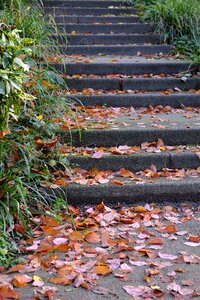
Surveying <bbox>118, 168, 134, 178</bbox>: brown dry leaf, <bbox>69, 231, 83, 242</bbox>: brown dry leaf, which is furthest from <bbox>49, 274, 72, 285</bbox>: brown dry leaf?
<bbox>118, 168, 134, 178</bbox>: brown dry leaf

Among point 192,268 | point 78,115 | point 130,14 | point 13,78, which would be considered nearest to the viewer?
point 192,268

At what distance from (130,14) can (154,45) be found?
152 centimetres

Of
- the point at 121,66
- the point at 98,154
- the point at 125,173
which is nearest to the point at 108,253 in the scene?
the point at 125,173

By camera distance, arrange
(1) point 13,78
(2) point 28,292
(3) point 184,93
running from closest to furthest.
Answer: (2) point 28,292 → (1) point 13,78 → (3) point 184,93

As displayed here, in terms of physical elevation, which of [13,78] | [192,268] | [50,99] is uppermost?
[13,78]

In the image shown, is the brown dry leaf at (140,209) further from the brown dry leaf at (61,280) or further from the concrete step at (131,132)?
the brown dry leaf at (61,280)

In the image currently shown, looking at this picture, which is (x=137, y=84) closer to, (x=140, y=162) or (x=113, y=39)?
(x=113, y=39)

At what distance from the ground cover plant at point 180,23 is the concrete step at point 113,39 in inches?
6.2

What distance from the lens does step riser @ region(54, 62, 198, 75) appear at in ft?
18.7

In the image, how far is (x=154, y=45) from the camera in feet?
21.9

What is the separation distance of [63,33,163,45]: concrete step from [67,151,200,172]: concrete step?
3.11 metres

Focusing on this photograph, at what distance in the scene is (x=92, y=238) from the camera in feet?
10.3

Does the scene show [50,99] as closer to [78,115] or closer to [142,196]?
[78,115]

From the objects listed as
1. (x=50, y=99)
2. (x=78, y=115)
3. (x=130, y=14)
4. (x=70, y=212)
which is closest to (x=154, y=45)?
(x=130, y=14)
